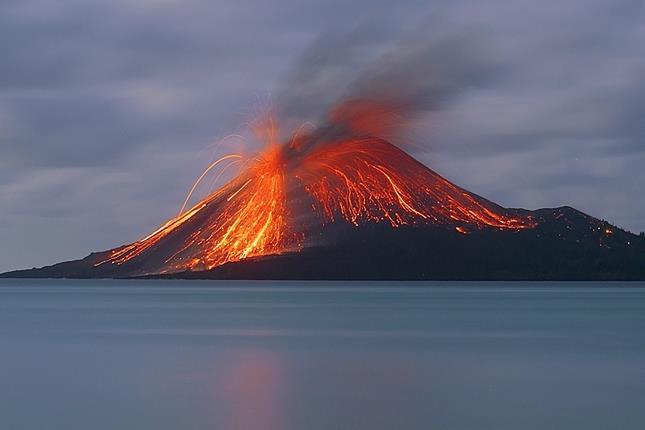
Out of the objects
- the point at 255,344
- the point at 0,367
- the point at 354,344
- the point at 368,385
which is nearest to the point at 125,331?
the point at 255,344

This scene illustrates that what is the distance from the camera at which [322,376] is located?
36500 millimetres

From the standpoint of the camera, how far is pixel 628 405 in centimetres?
2900

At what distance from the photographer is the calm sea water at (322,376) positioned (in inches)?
1061

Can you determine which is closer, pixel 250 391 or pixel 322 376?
pixel 250 391

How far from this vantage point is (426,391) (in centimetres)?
3170

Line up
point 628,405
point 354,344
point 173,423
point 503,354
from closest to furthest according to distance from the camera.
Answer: point 173,423
point 628,405
point 503,354
point 354,344

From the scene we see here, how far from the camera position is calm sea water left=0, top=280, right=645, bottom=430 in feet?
88.4

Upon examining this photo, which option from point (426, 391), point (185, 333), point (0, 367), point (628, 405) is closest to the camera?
point (628, 405)

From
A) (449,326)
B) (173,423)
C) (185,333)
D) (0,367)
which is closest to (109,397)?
(173,423)

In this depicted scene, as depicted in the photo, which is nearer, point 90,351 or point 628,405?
point 628,405

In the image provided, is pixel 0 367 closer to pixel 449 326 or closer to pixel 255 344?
pixel 255 344

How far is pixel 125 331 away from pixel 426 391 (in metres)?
32.5

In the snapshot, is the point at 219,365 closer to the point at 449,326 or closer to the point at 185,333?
the point at 185,333

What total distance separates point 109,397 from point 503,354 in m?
18.9
